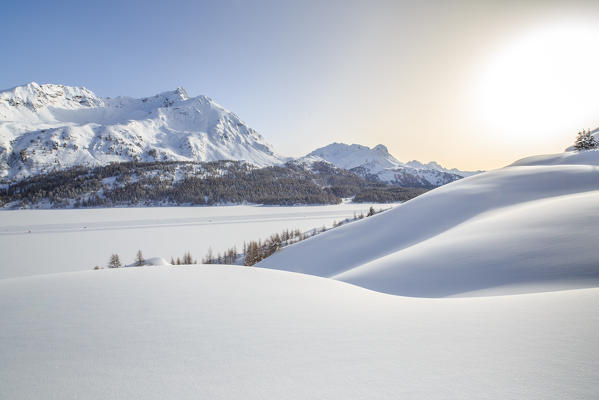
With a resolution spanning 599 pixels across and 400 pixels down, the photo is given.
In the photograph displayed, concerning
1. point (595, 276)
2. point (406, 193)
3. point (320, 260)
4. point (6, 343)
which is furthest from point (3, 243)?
point (406, 193)

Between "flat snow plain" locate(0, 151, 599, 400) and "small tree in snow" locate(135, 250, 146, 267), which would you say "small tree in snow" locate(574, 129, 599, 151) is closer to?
"flat snow plain" locate(0, 151, 599, 400)

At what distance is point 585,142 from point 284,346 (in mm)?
60846

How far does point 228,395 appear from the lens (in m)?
2.67

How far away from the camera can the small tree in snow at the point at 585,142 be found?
37188 millimetres

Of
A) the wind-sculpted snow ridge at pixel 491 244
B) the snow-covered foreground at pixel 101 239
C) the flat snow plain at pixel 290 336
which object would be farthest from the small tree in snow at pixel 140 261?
the flat snow plain at pixel 290 336

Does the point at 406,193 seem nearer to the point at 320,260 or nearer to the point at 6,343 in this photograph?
the point at 320,260

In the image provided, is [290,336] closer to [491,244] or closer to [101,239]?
[491,244]

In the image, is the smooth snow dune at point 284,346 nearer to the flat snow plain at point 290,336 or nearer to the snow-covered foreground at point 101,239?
the flat snow plain at point 290,336

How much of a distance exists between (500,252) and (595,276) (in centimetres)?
333

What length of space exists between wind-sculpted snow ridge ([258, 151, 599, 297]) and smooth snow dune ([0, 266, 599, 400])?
12.8ft

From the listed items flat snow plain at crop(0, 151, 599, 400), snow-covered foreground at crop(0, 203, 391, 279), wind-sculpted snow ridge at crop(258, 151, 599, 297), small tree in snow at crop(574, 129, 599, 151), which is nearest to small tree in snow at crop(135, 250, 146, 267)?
snow-covered foreground at crop(0, 203, 391, 279)

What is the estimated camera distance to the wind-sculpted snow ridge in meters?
8.09

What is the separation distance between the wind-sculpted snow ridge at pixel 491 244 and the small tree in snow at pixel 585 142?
15.4 meters

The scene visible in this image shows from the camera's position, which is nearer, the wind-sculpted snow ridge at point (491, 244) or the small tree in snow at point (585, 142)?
the wind-sculpted snow ridge at point (491, 244)
